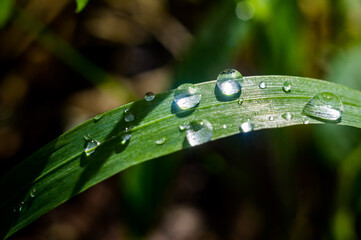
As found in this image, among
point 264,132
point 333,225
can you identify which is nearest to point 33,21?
point 264,132

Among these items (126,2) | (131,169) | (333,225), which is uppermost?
(126,2)

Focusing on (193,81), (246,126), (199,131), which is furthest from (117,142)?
(193,81)

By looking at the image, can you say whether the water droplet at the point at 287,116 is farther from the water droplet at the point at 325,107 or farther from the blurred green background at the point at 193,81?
the blurred green background at the point at 193,81

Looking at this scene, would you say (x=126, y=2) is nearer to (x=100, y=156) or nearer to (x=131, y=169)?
(x=131, y=169)

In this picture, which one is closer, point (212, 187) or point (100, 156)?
point (100, 156)

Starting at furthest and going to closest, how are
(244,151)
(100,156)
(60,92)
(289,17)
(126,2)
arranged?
(126,2) → (60,92) → (244,151) → (289,17) → (100,156)

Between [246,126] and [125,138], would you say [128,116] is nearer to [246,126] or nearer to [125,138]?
[125,138]

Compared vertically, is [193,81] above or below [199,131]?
above

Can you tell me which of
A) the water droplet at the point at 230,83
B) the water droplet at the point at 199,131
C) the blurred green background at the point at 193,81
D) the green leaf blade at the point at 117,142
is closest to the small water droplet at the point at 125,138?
the green leaf blade at the point at 117,142
